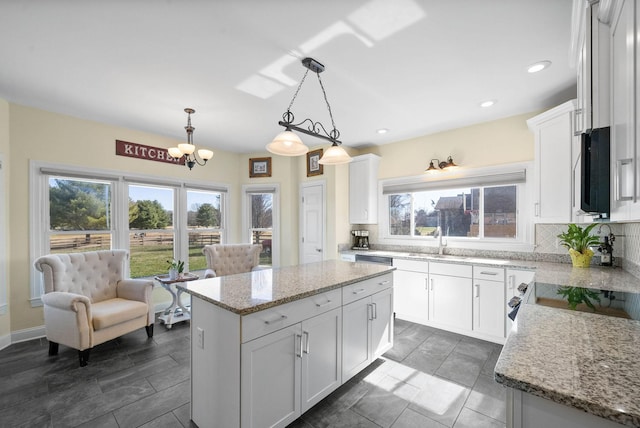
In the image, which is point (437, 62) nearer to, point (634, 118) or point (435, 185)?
point (634, 118)

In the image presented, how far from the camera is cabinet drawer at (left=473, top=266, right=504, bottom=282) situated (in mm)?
3143

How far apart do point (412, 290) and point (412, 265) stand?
35 centimetres

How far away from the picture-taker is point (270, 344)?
164 centimetres

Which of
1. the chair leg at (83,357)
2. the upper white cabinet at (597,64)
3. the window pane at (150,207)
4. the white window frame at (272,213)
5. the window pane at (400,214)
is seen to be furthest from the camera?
the white window frame at (272,213)

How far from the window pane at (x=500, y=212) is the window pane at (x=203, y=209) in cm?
445

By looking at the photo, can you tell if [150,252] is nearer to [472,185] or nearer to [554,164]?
[472,185]

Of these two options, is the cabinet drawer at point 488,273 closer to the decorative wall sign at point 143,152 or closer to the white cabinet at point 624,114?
the white cabinet at point 624,114

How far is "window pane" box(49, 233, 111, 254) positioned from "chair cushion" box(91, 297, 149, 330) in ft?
3.12


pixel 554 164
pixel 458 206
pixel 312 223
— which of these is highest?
pixel 554 164

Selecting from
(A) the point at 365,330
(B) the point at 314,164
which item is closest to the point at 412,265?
(A) the point at 365,330

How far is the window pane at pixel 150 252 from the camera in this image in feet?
13.6

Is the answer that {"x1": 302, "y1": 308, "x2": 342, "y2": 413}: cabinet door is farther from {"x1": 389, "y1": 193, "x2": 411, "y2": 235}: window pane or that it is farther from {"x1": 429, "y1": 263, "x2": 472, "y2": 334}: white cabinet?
{"x1": 389, "y1": 193, "x2": 411, "y2": 235}: window pane

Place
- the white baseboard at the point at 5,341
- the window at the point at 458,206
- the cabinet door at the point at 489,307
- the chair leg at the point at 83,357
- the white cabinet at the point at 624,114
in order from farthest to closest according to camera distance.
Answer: the window at the point at 458,206 → the cabinet door at the point at 489,307 → the white baseboard at the point at 5,341 → the chair leg at the point at 83,357 → the white cabinet at the point at 624,114

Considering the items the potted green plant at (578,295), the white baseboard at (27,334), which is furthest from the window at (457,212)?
the white baseboard at (27,334)
